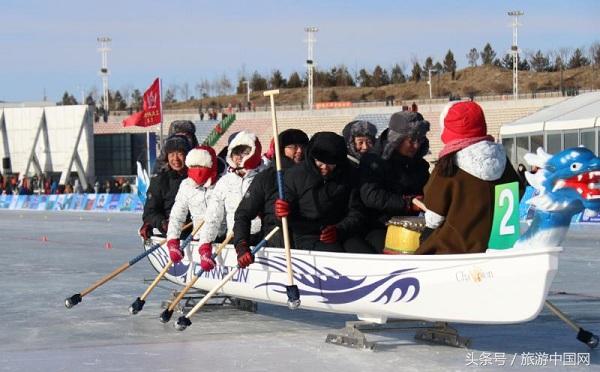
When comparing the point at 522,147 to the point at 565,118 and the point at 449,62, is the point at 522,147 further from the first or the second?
the point at 449,62

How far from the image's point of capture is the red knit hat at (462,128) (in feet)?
25.1

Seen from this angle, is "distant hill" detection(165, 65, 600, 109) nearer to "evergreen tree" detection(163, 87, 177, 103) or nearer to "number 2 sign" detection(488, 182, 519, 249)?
"evergreen tree" detection(163, 87, 177, 103)

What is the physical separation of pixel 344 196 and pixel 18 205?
1490 inches

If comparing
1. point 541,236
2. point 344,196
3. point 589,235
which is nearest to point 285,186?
point 344,196

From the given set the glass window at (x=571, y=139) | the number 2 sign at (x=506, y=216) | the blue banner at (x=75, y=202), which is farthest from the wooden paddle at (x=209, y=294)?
the blue banner at (x=75, y=202)

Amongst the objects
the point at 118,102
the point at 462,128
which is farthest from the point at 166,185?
the point at 118,102

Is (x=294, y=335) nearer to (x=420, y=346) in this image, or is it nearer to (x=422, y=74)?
(x=420, y=346)

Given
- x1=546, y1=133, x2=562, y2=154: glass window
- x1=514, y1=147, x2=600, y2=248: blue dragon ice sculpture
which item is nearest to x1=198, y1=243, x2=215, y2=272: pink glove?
x1=514, y1=147, x2=600, y2=248: blue dragon ice sculpture

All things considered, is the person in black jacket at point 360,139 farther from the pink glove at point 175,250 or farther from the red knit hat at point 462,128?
the red knit hat at point 462,128

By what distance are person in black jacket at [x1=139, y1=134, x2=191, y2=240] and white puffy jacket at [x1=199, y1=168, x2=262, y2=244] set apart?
53.1 inches

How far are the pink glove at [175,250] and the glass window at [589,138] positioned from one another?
72.9 ft

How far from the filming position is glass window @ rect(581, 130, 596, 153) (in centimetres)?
3052

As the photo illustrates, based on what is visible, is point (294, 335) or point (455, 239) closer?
point (455, 239)

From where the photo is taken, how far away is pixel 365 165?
9.02 m
